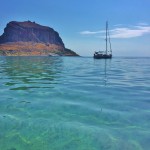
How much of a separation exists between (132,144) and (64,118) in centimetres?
288

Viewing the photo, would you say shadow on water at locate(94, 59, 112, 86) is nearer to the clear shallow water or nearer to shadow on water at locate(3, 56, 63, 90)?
shadow on water at locate(3, 56, 63, 90)

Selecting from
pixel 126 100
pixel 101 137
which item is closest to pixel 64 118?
pixel 101 137

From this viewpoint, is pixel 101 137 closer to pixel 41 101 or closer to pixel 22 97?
pixel 41 101

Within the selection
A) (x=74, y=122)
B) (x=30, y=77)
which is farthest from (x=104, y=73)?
(x=74, y=122)

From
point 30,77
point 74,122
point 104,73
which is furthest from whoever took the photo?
point 104,73

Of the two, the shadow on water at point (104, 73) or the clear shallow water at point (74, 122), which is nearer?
the clear shallow water at point (74, 122)

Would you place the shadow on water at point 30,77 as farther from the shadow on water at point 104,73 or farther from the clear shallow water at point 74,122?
the clear shallow water at point 74,122

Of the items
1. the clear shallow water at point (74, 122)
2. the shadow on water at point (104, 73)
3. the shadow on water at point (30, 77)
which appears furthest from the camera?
the shadow on water at point (104, 73)

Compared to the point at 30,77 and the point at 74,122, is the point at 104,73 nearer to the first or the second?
the point at 30,77

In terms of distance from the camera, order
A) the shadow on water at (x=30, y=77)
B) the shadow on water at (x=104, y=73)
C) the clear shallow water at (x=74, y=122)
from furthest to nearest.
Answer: the shadow on water at (x=104, y=73), the shadow on water at (x=30, y=77), the clear shallow water at (x=74, y=122)

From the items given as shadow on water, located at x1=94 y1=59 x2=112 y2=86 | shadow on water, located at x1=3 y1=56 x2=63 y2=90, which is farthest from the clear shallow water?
shadow on water, located at x1=94 y1=59 x2=112 y2=86

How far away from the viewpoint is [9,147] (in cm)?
631

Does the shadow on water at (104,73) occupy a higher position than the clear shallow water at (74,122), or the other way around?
the clear shallow water at (74,122)

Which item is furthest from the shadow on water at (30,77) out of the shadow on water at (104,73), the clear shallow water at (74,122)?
the clear shallow water at (74,122)
